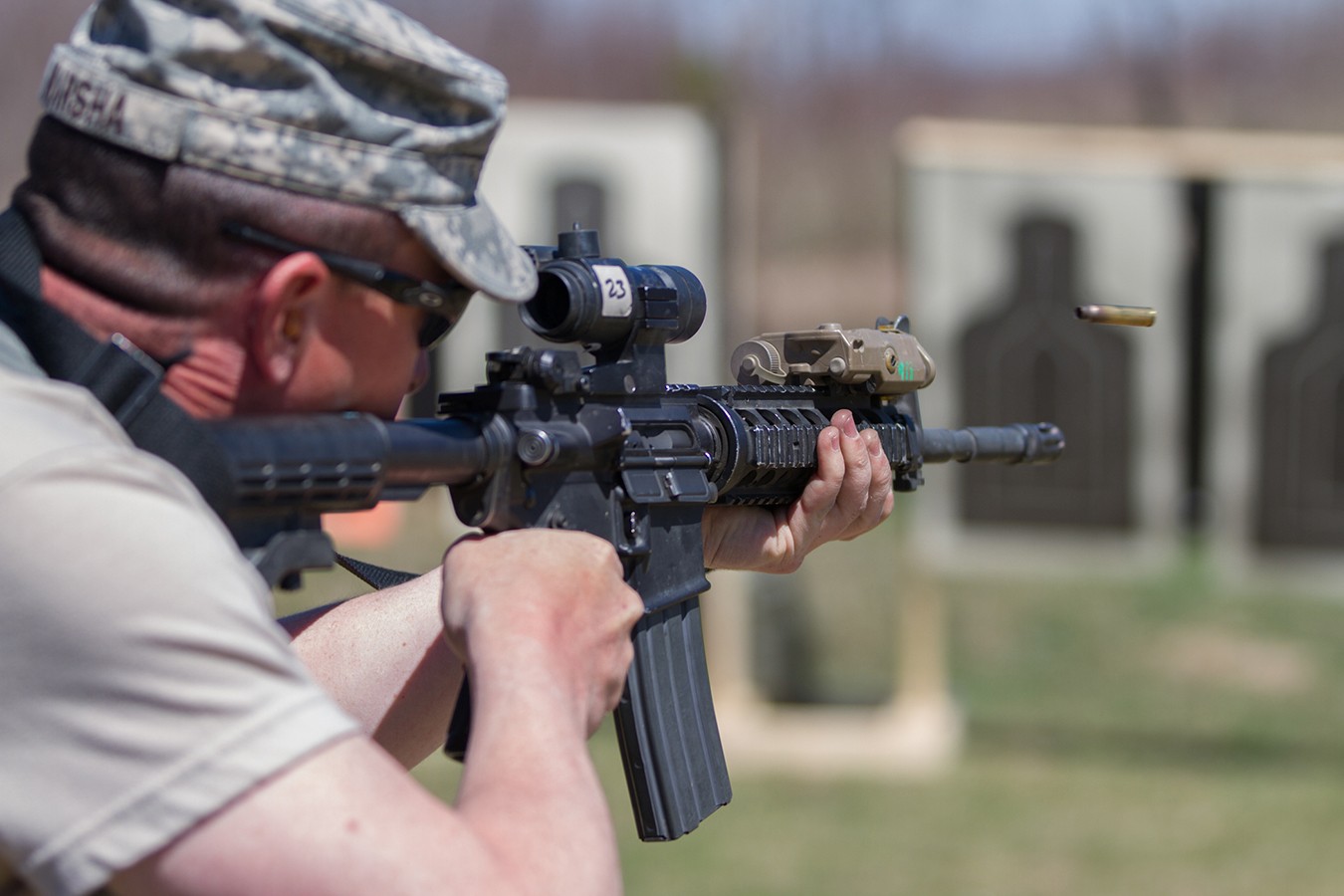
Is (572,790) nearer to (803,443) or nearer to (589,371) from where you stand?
(589,371)

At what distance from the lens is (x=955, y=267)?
6812 mm

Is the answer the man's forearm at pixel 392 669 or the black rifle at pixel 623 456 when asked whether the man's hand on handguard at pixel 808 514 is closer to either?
the black rifle at pixel 623 456

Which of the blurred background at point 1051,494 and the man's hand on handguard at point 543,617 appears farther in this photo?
the blurred background at point 1051,494

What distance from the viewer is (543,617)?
1386mm

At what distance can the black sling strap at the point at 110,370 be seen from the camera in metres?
1.28

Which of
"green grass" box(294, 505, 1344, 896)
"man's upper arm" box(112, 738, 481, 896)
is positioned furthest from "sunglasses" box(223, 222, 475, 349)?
"green grass" box(294, 505, 1344, 896)

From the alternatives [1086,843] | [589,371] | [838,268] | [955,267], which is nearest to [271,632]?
[589,371]

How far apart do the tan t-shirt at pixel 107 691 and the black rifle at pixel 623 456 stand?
0.71 feet

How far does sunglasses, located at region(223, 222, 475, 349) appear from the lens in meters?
1.31

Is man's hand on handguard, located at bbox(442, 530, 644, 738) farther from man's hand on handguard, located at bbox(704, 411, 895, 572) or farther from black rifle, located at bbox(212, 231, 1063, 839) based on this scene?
man's hand on handguard, located at bbox(704, 411, 895, 572)

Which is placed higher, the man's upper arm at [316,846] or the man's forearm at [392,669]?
the man's upper arm at [316,846]

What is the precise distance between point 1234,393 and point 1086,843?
2.65 m

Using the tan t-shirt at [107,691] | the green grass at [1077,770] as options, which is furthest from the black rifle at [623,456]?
the green grass at [1077,770]

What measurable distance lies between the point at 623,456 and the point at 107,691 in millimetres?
832
